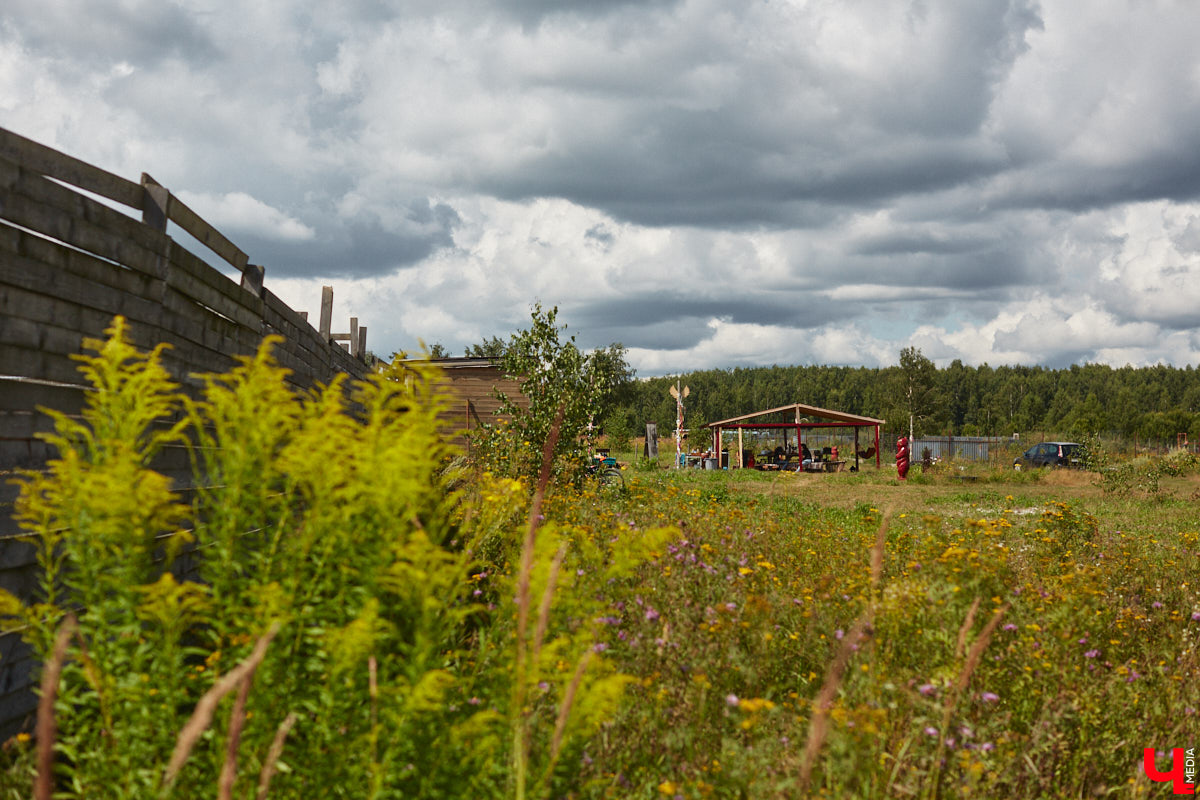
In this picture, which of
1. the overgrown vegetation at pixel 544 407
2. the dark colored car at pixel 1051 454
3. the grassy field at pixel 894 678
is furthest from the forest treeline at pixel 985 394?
the grassy field at pixel 894 678

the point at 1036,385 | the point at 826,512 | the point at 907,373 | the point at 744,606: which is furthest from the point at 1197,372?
the point at 744,606

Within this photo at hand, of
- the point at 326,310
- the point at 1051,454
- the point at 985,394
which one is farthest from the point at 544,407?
the point at 985,394

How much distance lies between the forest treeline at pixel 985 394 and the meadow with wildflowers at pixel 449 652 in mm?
75797

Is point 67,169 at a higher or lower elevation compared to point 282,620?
higher

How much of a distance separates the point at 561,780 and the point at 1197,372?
537 feet

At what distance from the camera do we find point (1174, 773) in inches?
131

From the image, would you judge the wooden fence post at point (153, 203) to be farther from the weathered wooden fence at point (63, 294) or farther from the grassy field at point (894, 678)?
the grassy field at point (894, 678)

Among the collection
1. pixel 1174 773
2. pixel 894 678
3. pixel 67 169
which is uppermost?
pixel 67 169

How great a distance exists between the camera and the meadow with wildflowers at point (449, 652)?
6.32ft

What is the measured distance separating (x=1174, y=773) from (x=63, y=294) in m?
5.10

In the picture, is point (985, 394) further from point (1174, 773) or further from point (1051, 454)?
point (1174, 773)

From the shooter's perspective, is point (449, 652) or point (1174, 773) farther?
point (1174, 773)

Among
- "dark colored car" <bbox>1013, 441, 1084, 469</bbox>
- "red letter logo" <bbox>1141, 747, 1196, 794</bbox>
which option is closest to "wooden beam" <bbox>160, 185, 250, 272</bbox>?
"red letter logo" <bbox>1141, 747, 1196, 794</bbox>

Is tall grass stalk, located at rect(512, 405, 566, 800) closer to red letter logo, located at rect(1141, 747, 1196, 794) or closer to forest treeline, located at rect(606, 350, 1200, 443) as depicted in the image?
red letter logo, located at rect(1141, 747, 1196, 794)
